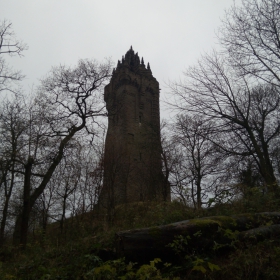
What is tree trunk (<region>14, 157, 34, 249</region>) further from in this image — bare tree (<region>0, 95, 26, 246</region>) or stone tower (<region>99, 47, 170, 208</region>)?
stone tower (<region>99, 47, 170, 208</region>)

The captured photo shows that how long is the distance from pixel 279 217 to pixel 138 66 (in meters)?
42.6

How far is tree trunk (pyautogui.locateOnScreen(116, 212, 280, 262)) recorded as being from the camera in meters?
5.21

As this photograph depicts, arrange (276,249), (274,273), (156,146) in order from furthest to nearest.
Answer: (156,146) → (276,249) → (274,273)

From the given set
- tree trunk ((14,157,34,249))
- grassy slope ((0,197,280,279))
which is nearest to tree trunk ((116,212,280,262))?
grassy slope ((0,197,280,279))

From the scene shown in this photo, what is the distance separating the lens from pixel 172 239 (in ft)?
17.5

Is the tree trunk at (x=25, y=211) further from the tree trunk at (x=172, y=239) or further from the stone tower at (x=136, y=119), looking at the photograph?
the stone tower at (x=136, y=119)

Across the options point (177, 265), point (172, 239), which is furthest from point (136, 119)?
point (177, 265)

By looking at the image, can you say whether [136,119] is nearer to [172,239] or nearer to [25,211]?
[25,211]

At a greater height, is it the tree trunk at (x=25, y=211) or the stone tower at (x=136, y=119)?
the stone tower at (x=136, y=119)

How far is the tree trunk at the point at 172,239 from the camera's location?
5211 mm

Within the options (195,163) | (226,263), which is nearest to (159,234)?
(226,263)

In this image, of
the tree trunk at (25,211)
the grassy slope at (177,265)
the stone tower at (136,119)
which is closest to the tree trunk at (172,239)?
the grassy slope at (177,265)

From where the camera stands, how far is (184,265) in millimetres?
4895

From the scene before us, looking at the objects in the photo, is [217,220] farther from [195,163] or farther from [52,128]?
[195,163]
